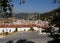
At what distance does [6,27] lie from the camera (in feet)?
185

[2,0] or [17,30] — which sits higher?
[2,0]

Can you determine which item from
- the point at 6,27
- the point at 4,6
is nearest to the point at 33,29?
the point at 6,27

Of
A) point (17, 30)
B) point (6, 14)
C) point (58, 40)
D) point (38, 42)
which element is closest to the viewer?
point (6, 14)

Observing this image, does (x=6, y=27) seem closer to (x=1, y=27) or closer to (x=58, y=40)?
(x=1, y=27)

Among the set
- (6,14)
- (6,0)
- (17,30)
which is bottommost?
(17,30)

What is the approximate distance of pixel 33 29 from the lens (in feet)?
181

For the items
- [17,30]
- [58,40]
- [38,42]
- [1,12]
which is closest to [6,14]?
[1,12]

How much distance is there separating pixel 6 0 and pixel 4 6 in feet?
0.92

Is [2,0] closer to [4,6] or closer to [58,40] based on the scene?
[4,6]

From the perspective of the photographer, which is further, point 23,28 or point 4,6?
point 23,28

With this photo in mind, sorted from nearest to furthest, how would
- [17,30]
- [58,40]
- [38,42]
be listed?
[58,40] < [38,42] < [17,30]

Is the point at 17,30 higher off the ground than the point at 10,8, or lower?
lower

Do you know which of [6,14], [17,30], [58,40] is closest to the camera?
[6,14]

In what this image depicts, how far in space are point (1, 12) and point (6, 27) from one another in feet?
158
